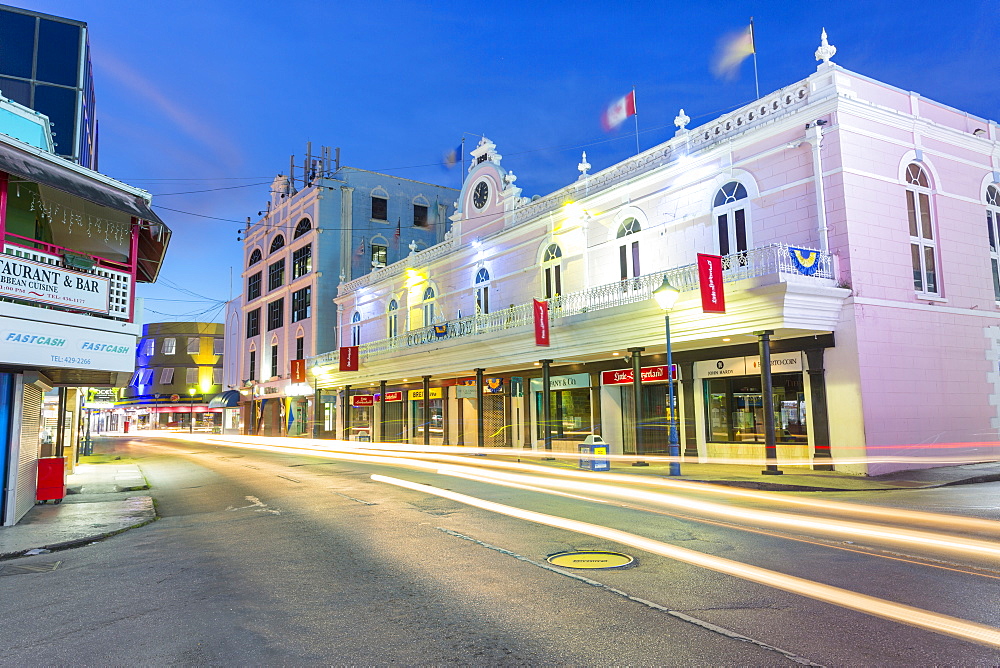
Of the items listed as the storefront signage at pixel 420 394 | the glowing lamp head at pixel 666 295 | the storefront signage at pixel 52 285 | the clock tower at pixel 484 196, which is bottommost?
the storefront signage at pixel 420 394

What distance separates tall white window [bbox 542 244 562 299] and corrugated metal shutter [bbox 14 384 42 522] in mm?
18092

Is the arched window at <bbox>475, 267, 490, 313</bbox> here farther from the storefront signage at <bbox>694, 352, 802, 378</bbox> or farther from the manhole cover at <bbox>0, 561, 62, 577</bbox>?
the manhole cover at <bbox>0, 561, 62, 577</bbox>

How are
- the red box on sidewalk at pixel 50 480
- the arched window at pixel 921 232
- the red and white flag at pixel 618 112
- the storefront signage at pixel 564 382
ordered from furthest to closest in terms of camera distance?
the storefront signage at pixel 564 382 → the red and white flag at pixel 618 112 → the arched window at pixel 921 232 → the red box on sidewalk at pixel 50 480

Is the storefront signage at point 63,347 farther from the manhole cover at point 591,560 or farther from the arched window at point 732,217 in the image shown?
the arched window at point 732,217

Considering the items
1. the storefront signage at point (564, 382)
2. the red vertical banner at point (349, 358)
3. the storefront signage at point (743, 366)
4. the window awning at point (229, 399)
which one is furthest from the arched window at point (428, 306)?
the window awning at point (229, 399)

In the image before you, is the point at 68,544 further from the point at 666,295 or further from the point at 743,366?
the point at 743,366

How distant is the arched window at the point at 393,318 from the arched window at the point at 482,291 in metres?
8.61

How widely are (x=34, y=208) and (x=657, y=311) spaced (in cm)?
1610

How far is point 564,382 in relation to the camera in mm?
28422

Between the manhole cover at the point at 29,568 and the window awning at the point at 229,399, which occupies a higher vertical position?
the window awning at the point at 229,399

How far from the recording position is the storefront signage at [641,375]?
21.3 meters

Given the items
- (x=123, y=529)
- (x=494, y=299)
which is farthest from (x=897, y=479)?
(x=494, y=299)

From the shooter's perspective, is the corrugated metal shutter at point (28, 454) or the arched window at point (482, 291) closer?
the corrugated metal shutter at point (28, 454)

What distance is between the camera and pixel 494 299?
103ft
